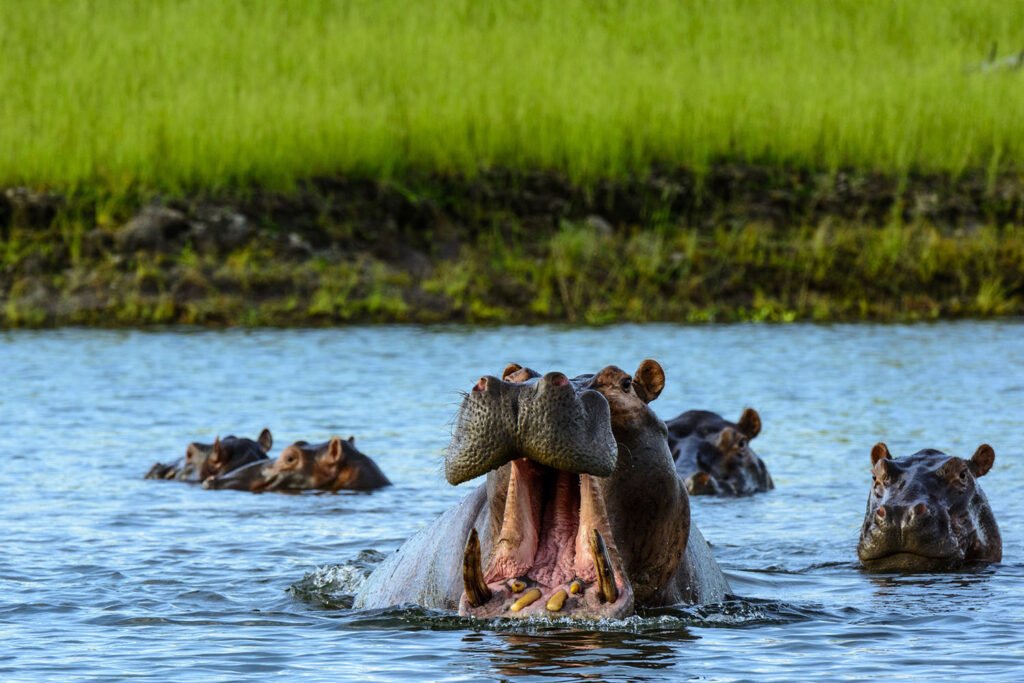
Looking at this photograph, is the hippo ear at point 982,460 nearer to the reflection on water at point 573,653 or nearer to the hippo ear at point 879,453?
the hippo ear at point 879,453

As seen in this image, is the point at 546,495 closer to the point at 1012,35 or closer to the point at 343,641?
the point at 343,641

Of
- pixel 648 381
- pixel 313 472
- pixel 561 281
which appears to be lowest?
pixel 313 472

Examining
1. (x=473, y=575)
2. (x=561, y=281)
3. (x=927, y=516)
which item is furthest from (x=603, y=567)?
(x=561, y=281)

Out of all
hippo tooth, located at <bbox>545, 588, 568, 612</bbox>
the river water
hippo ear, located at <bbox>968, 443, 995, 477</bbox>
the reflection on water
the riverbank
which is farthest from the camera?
the riverbank

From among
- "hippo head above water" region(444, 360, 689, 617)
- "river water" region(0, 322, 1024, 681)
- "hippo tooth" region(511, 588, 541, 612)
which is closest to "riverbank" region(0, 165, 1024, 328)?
"river water" region(0, 322, 1024, 681)

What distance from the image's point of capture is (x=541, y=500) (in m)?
5.55

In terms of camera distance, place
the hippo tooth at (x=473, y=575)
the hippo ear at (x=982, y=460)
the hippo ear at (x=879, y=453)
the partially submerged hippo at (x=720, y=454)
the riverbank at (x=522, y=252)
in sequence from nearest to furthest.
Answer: the hippo tooth at (x=473, y=575)
the hippo ear at (x=982, y=460)
the hippo ear at (x=879, y=453)
the partially submerged hippo at (x=720, y=454)
the riverbank at (x=522, y=252)

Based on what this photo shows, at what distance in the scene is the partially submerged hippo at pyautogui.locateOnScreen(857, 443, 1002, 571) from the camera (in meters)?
7.42

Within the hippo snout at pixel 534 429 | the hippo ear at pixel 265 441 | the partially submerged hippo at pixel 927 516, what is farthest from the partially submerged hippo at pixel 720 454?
the hippo snout at pixel 534 429

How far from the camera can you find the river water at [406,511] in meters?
5.81

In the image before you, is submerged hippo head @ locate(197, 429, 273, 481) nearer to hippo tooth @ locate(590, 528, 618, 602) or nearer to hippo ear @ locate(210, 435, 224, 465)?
hippo ear @ locate(210, 435, 224, 465)

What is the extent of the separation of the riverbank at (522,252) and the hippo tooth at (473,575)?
14.2 metres

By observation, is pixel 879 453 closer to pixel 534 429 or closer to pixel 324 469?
pixel 534 429

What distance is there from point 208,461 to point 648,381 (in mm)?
5707
